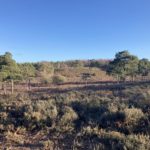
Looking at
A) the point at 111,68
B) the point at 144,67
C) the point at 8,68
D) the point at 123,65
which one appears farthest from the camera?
the point at 144,67

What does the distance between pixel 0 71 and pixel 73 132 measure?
83.1 feet

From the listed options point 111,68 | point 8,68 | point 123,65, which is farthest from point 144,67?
point 8,68

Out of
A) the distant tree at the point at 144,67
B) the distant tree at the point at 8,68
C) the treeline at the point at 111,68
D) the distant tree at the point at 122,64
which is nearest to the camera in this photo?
the distant tree at the point at 8,68

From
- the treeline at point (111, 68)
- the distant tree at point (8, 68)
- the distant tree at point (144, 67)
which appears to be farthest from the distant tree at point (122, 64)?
the distant tree at point (8, 68)

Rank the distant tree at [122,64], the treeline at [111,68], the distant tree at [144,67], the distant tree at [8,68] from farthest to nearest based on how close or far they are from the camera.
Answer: the distant tree at [144,67] → the distant tree at [122,64] → the treeline at [111,68] → the distant tree at [8,68]

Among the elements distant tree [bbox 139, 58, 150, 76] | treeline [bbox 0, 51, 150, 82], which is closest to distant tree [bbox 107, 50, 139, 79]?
treeline [bbox 0, 51, 150, 82]

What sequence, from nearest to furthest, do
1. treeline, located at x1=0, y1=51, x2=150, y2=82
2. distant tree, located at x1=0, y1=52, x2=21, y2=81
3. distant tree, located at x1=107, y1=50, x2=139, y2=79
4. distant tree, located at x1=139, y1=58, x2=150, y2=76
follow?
distant tree, located at x1=0, y1=52, x2=21, y2=81
treeline, located at x1=0, y1=51, x2=150, y2=82
distant tree, located at x1=107, y1=50, x2=139, y2=79
distant tree, located at x1=139, y1=58, x2=150, y2=76

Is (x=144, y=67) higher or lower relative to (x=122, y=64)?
lower

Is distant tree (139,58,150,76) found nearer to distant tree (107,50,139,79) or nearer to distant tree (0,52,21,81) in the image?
distant tree (107,50,139,79)

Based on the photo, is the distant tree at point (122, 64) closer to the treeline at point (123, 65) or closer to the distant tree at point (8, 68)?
the treeline at point (123, 65)

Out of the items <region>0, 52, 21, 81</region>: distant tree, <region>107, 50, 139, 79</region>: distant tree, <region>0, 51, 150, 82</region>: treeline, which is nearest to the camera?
<region>0, 52, 21, 81</region>: distant tree

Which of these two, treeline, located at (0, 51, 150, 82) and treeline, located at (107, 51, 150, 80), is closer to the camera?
treeline, located at (0, 51, 150, 82)

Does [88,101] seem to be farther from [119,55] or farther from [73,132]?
[119,55]

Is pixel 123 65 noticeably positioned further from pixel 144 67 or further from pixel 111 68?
pixel 144 67
